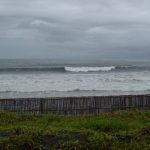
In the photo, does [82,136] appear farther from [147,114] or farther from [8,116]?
[147,114]

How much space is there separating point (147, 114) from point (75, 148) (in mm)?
5459

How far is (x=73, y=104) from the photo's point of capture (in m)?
14.5

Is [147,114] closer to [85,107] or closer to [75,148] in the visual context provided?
[85,107]

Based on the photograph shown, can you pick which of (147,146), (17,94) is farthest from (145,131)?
(17,94)

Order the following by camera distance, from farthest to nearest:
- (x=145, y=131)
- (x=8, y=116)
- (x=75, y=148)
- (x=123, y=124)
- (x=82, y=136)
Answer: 1. (x=8, y=116)
2. (x=123, y=124)
3. (x=145, y=131)
4. (x=82, y=136)
5. (x=75, y=148)

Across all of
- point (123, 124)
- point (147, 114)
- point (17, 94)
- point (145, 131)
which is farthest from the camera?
point (17, 94)

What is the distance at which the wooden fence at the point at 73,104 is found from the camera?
545 inches

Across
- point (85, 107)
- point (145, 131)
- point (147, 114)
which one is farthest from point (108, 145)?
point (85, 107)

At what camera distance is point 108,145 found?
5.72 m

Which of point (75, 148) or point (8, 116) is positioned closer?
point (75, 148)

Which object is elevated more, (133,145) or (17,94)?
(133,145)

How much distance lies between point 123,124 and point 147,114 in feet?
10.1

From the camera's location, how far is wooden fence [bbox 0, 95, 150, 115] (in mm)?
13844

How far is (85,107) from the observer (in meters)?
14.5
